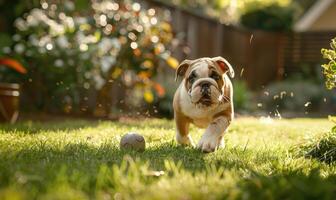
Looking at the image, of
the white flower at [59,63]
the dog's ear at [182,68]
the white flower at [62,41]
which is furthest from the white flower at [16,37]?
the dog's ear at [182,68]

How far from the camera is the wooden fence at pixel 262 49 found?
537 inches

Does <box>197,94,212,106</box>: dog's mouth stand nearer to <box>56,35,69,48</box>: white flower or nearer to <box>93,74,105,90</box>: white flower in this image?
<box>93,74,105,90</box>: white flower

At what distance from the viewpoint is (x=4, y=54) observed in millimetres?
7844

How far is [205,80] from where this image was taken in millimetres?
4285

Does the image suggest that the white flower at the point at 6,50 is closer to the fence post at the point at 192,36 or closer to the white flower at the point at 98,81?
the white flower at the point at 98,81

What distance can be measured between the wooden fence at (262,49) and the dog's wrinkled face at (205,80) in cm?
855

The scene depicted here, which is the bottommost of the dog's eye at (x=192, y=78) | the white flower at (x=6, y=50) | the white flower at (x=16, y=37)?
the white flower at (x=6, y=50)

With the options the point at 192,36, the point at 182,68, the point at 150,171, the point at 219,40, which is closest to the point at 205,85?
the point at 182,68

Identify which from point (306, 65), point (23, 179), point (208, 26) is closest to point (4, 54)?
point (23, 179)

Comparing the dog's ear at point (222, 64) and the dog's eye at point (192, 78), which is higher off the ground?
the dog's ear at point (222, 64)

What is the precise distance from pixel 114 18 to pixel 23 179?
659 centimetres

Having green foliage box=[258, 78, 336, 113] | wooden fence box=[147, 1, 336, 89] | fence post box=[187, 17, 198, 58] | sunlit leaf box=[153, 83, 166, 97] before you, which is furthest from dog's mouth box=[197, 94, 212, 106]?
green foliage box=[258, 78, 336, 113]

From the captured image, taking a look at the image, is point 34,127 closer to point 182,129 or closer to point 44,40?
point 182,129

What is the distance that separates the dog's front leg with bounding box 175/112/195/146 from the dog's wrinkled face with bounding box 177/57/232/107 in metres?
0.28
